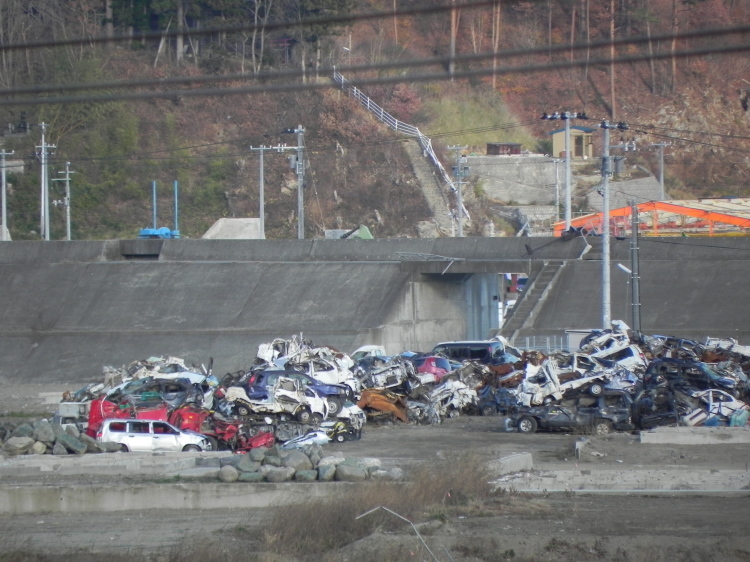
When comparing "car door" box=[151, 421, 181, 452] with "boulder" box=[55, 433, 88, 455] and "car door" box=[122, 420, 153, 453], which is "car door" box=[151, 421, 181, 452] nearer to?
"car door" box=[122, 420, 153, 453]

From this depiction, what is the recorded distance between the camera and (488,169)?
6975 centimetres

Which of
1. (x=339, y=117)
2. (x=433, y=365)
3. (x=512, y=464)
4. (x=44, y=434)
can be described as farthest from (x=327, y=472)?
(x=339, y=117)

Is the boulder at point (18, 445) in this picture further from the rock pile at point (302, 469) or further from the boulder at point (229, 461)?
the rock pile at point (302, 469)

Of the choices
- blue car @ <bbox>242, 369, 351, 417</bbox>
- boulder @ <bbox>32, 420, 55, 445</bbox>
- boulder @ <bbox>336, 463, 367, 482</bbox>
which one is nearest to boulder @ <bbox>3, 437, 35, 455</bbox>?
boulder @ <bbox>32, 420, 55, 445</bbox>

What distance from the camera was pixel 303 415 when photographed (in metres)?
21.3

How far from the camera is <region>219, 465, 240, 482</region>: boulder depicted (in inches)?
579

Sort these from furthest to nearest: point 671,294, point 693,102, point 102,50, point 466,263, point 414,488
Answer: point 102,50 → point 693,102 → point 466,263 → point 671,294 → point 414,488

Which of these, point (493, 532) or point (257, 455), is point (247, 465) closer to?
point (257, 455)

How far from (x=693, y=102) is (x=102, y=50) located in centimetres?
4898

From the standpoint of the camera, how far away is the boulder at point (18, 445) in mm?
18297

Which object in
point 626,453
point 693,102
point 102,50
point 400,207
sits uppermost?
point 102,50

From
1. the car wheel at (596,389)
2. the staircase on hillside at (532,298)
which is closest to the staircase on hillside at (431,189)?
the staircase on hillside at (532,298)

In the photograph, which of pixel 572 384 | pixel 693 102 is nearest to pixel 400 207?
pixel 693 102

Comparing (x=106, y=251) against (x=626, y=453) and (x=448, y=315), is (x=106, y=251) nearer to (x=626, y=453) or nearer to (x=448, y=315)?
(x=448, y=315)
